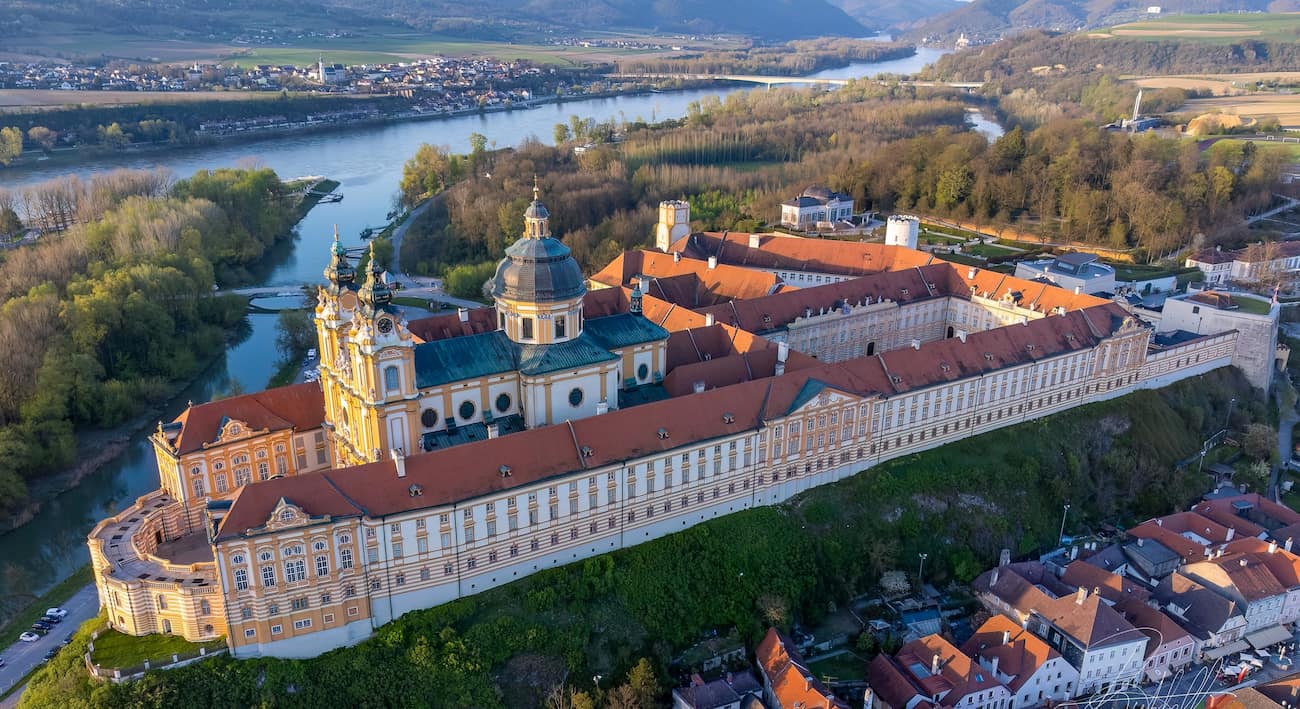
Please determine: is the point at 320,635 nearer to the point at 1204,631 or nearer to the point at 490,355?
the point at 490,355

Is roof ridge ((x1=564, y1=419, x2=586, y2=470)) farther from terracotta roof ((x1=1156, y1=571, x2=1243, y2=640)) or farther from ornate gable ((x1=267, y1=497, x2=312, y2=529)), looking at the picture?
terracotta roof ((x1=1156, y1=571, x2=1243, y2=640))

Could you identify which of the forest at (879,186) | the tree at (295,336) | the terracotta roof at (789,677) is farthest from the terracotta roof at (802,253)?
the terracotta roof at (789,677)

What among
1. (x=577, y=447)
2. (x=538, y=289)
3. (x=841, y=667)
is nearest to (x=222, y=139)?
(x=538, y=289)

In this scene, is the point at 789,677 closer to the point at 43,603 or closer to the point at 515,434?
the point at 515,434

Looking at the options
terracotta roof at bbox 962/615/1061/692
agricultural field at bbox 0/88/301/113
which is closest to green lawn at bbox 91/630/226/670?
terracotta roof at bbox 962/615/1061/692

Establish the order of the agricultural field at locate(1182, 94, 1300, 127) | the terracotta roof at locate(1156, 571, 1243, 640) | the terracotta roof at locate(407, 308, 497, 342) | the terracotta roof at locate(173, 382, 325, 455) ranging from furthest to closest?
the agricultural field at locate(1182, 94, 1300, 127) → the terracotta roof at locate(407, 308, 497, 342) → the terracotta roof at locate(173, 382, 325, 455) → the terracotta roof at locate(1156, 571, 1243, 640)

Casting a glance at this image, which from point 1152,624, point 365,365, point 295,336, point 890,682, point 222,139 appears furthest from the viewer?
point 222,139

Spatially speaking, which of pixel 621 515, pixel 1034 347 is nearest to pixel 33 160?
pixel 621 515
